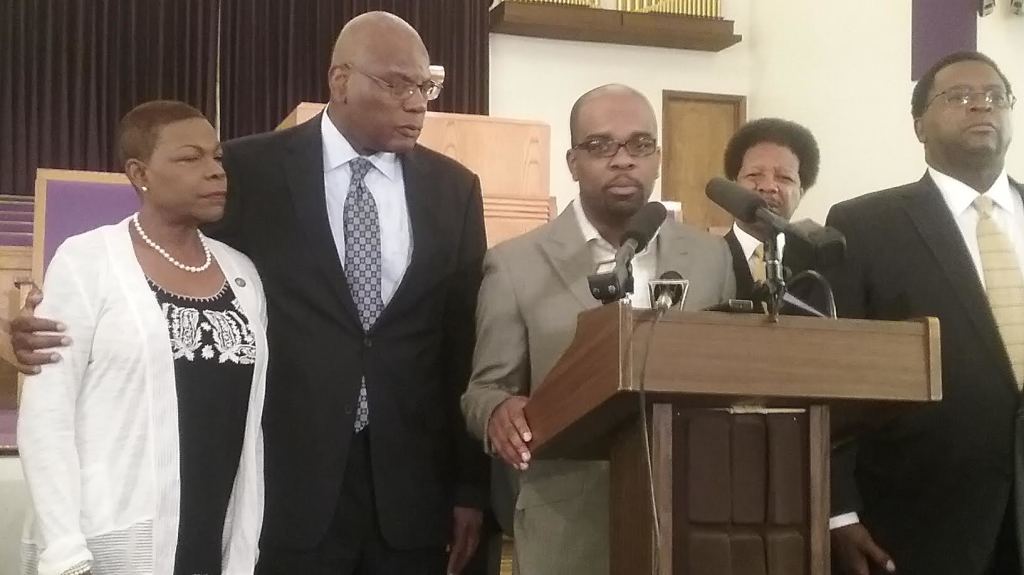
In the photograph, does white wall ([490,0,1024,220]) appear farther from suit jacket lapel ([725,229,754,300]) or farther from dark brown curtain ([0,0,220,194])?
suit jacket lapel ([725,229,754,300])

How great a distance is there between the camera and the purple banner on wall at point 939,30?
4.66 meters

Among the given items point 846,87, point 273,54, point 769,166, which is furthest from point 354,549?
point 273,54

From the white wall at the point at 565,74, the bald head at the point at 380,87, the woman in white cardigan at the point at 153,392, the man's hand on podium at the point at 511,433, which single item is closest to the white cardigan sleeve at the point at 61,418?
the woman in white cardigan at the point at 153,392

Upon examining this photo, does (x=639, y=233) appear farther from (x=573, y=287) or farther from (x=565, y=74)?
(x=565, y=74)

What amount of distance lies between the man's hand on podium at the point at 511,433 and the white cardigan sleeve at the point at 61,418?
0.74 m

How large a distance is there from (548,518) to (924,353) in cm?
76

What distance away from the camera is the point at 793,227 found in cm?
154

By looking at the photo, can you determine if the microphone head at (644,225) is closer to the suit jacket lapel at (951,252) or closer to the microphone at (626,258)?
the microphone at (626,258)

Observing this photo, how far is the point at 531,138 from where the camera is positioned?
488 cm

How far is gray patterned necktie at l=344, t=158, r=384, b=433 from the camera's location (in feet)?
7.34

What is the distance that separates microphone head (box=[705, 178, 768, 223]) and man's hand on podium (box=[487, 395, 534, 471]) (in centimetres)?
47

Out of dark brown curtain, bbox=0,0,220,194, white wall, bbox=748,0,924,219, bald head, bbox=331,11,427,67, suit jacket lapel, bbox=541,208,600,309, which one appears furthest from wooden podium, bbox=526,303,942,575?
dark brown curtain, bbox=0,0,220,194

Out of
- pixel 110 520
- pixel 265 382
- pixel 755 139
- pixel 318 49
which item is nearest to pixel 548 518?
pixel 265 382

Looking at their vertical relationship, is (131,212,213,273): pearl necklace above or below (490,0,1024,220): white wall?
below
